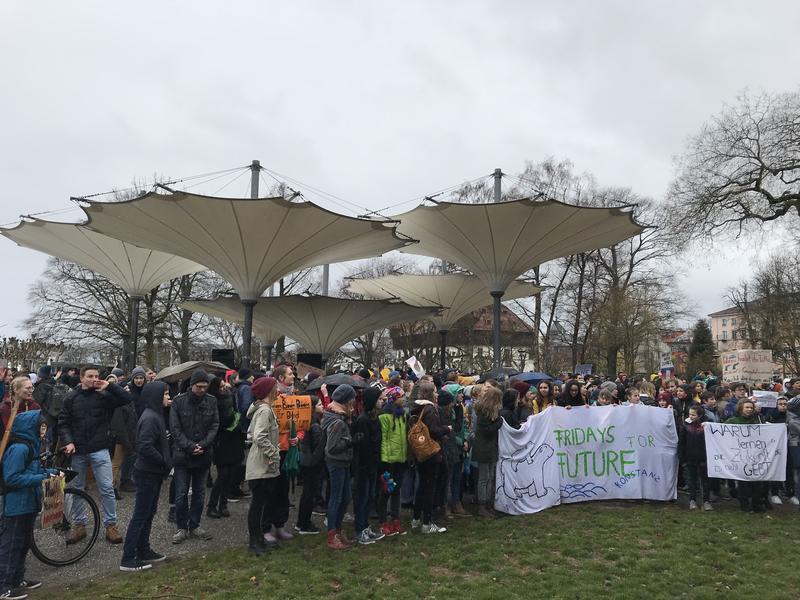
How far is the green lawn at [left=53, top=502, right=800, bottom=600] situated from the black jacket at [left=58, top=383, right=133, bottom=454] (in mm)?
1405

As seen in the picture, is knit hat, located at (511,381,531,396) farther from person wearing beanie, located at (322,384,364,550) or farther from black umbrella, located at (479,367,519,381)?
person wearing beanie, located at (322,384,364,550)

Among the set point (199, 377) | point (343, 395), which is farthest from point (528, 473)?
point (199, 377)

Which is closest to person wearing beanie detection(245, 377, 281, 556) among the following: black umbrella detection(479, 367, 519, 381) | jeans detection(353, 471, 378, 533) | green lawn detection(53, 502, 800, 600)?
green lawn detection(53, 502, 800, 600)

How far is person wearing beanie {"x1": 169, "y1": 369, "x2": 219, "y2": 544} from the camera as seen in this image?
671 centimetres

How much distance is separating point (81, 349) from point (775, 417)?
4281 cm

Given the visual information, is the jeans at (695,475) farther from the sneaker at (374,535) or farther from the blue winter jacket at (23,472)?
the blue winter jacket at (23,472)

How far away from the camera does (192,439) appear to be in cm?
680

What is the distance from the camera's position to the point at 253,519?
21.3 ft

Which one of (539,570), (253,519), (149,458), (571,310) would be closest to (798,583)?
(539,570)

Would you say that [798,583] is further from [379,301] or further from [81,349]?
[81,349]

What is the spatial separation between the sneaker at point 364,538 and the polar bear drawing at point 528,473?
7.17 feet

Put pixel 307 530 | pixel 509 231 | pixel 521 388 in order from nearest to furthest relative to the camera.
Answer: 1. pixel 307 530
2. pixel 521 388
3. pixel 509 231

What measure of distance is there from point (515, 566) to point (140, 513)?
12.7 feet

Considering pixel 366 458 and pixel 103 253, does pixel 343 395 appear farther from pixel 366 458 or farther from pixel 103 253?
pixel 103 253
